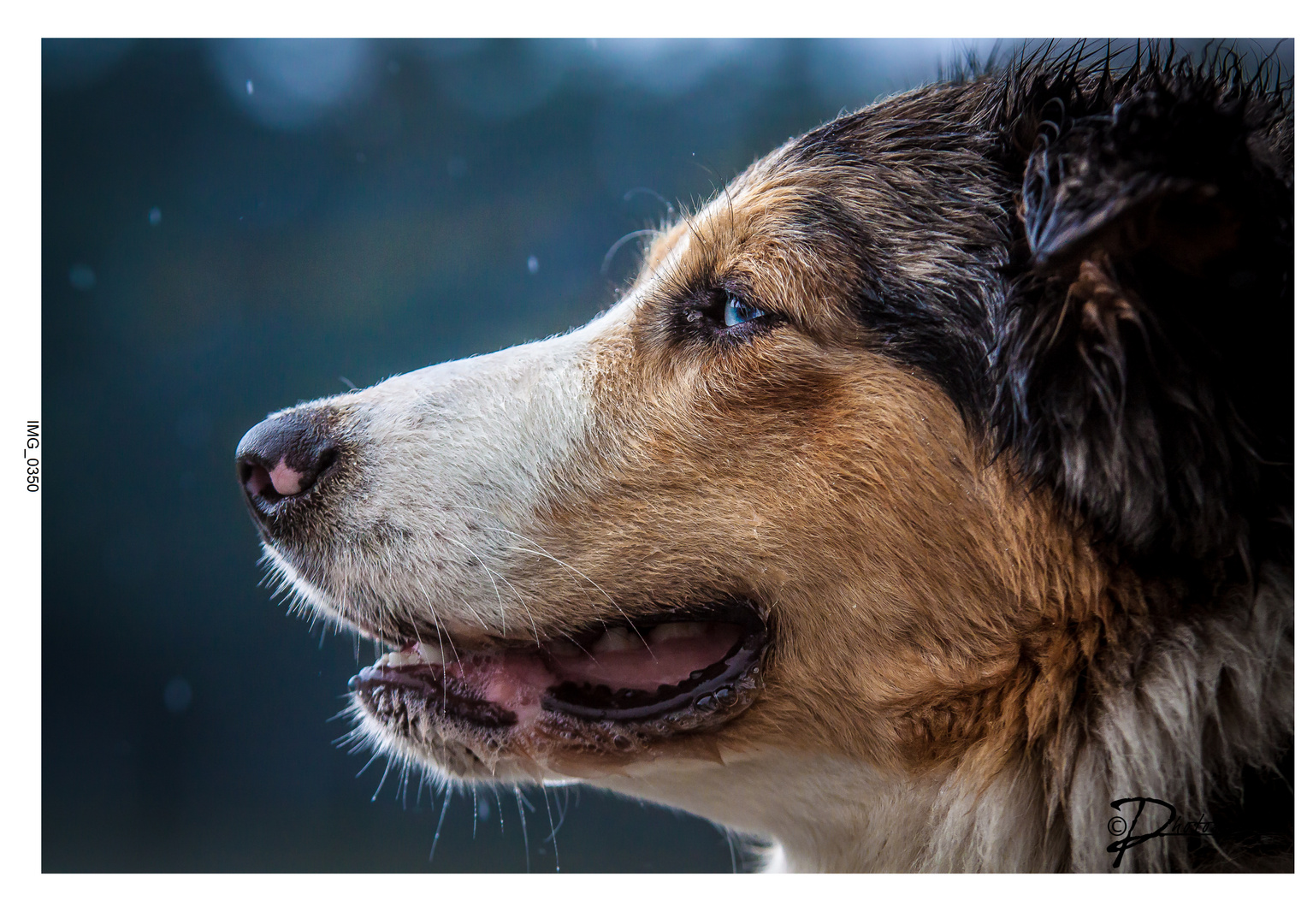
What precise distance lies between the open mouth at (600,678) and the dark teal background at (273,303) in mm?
604

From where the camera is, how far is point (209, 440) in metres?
3.72

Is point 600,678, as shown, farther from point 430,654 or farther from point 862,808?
point 862,808

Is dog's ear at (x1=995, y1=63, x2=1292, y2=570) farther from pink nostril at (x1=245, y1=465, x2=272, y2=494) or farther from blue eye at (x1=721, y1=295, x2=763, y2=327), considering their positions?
pink nostril at (x1=245, y1=465, x2=272, y2=494)

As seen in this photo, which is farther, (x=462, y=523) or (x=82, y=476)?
(x=82, y=476)

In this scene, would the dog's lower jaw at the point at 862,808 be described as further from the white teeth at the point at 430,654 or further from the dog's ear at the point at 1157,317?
the dog's ear at the point at 1157,317

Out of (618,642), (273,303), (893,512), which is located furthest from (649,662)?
(273,303)

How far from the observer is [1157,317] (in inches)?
54.2

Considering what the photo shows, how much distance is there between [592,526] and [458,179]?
2211 millimetres

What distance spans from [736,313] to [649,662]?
28.7 inches

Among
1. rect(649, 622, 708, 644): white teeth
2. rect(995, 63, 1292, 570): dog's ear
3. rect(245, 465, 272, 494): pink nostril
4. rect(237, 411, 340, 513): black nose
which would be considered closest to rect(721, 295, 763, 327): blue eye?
rect(995, 63, 1292, 570): dog's ear
